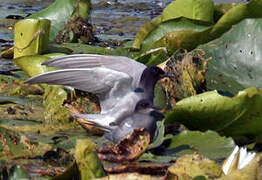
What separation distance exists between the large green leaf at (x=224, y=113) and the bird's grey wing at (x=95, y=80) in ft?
1.09

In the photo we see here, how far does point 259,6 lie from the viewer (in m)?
3.95

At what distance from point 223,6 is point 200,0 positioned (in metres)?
0.37

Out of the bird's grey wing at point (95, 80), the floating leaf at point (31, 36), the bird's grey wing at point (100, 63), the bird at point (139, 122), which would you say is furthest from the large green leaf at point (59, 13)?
the bird at point (139, 122)

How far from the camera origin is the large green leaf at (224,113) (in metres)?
3.11

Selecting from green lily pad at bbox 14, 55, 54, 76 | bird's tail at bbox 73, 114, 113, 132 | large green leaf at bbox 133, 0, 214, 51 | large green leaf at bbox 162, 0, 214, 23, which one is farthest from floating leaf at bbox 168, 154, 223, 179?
large green leaf at bbox 162, 0, 214, 23

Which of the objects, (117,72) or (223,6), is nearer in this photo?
(117,72)

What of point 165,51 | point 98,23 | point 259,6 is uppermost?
point 259,6

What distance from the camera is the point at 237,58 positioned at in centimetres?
371

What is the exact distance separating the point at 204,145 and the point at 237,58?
0.74 metres

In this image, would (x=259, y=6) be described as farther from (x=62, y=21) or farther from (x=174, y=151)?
(x=62, y=21)

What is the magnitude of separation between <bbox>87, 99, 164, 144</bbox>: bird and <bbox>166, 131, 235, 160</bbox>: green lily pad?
146 mm

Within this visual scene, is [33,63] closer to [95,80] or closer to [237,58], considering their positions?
[95,80]

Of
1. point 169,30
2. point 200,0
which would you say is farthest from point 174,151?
point 200,0

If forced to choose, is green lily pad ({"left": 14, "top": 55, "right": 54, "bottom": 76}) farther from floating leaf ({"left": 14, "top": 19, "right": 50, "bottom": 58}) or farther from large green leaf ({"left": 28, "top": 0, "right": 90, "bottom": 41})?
large green leaf ({"left": 28, "top": 0, "right": 90, "bottom": 41})
